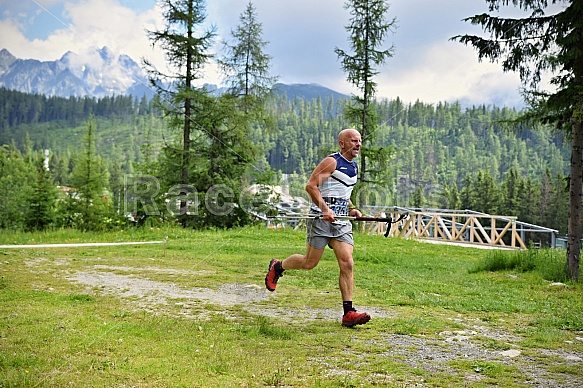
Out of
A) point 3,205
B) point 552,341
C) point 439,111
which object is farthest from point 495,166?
point 552,341

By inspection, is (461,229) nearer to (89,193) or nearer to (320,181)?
(320,181)

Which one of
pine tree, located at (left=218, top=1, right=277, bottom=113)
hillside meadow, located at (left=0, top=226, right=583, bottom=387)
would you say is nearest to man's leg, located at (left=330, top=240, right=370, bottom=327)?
hillside meadow, located at (left=0, top=226, right=583, bottom=387)

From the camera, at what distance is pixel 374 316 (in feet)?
19.5

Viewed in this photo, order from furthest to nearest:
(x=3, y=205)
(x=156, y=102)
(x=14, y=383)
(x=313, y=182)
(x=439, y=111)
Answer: (x=439, y=111), (x=3, y=205), (x=156, y=102), (x=313, y=182), (x=14, y=383)

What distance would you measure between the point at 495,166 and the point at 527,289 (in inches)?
5568

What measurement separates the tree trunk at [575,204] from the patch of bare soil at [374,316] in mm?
4928

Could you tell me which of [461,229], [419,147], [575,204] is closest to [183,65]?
[461,229]

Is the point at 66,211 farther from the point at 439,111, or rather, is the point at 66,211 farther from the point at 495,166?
the point at 439,111

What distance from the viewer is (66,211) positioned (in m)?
24.4

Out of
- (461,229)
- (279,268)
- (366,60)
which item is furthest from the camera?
(366,60)

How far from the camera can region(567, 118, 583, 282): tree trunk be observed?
9531 mm

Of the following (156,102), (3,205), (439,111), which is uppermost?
(439,111)

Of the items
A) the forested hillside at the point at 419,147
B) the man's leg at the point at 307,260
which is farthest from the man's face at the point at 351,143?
the forested hillside at the point at 419,147

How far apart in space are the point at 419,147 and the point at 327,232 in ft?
482
